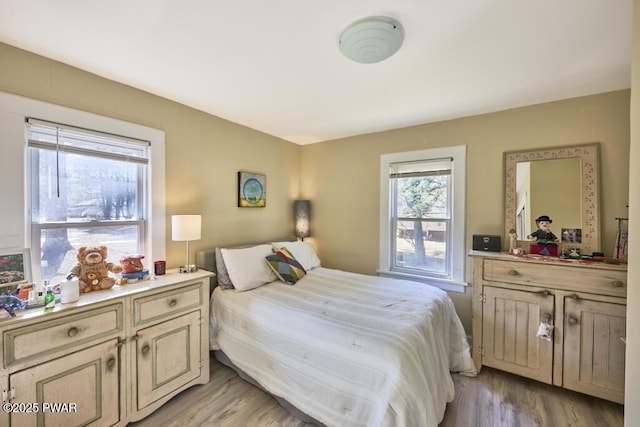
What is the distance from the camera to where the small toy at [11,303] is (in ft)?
4.27

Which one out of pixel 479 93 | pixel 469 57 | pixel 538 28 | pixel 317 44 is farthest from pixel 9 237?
pixel 479 93

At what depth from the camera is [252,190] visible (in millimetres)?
3137

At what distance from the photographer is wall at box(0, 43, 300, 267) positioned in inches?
65.4

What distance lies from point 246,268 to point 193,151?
126 cm

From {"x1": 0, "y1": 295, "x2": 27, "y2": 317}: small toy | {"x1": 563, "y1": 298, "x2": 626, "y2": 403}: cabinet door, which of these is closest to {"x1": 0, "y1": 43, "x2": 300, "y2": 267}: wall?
{"x1": 0, "y1": 295, "x2": 27, "y2": 317}: small toy

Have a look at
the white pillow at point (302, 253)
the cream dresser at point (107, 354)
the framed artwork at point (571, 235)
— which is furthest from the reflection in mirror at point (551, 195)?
the cream dresser at point (107, 354)

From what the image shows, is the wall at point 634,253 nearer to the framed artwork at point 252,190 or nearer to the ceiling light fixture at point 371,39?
the ceiling light fixture at point 371,39

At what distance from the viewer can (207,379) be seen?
6.92 feet

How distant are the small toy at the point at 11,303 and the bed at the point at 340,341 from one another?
1188mm

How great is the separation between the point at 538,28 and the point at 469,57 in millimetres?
345

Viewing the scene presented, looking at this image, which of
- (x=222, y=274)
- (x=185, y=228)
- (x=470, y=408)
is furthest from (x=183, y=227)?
(x=470, y=408)

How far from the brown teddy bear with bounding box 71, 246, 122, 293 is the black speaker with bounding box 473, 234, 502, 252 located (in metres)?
3.02

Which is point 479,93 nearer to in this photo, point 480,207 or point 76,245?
point 480,207

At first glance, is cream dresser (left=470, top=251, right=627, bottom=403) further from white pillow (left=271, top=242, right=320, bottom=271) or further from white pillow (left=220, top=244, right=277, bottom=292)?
white pillow (left=220, top=244, right=277, bottom=292)
